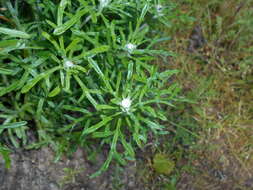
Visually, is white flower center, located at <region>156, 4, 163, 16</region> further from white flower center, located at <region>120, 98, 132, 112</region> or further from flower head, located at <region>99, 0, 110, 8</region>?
white flower center, located at <region>120, 98, 132, 112</region>

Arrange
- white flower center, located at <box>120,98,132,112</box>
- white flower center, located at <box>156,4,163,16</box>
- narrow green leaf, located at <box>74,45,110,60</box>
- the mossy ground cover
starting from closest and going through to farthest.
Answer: narrow green leaf, located at <box>74,45,110,60</box> → white flower center, located at <box>120,98,132,112</box> → white flower center, located at <box>156,4,163,16</box> → the mossy ground cover

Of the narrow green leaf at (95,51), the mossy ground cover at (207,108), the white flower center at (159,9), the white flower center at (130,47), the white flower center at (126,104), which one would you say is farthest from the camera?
the mossy ground cover at (207,108)

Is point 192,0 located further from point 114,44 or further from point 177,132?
point 114,44

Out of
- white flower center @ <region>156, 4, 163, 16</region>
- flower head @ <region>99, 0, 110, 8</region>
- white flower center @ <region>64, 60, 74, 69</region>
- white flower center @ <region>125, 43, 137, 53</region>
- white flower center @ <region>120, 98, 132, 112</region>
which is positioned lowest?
white flower center @ <region>120, 98, 132, 112</region>

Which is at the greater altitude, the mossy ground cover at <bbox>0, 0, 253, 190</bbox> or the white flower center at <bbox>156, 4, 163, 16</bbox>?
the white flower center at <bbox>156, 4, 163, 16</bbox>

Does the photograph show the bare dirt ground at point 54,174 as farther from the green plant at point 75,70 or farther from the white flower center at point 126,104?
the white flower center at point 126,104

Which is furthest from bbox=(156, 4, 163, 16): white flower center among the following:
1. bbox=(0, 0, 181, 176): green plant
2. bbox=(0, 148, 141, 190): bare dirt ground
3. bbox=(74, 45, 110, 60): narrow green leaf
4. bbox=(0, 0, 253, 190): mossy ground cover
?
Answer: bbox=(0, 148, 141, 190): bare dirt ground

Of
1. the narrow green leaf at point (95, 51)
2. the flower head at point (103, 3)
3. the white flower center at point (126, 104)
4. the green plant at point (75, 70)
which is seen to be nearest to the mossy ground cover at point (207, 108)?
the green plant at point (75, 70)

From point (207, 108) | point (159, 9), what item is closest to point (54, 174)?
point (159, 9)

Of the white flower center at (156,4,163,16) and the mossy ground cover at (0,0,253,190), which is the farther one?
the mossy ground cover at (0,0,253,190)
